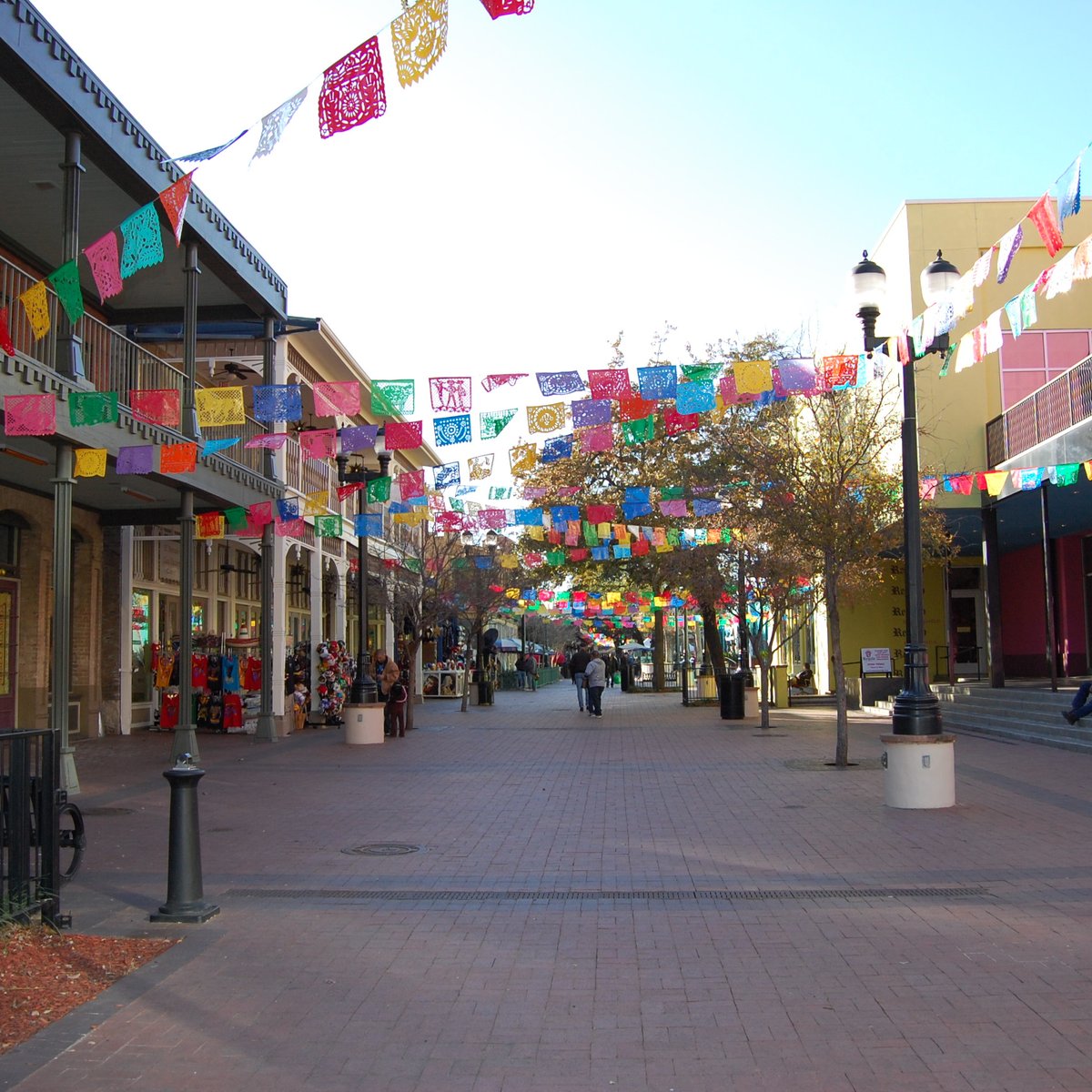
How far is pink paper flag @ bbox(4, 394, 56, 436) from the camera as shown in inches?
465

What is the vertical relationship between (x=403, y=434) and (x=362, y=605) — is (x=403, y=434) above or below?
above

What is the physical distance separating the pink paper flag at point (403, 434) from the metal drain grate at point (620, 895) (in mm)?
9924

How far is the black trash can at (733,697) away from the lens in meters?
26.0

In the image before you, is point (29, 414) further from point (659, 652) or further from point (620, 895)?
point (659, 652)

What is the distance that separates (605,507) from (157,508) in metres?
9.15

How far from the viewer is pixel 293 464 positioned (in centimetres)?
2381

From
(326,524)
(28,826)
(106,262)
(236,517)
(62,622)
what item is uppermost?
(106,262)

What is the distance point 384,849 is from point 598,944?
11.3 ft

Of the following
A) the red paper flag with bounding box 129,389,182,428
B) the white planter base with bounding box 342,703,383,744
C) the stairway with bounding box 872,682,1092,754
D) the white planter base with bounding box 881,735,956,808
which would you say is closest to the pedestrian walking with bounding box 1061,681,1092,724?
the stairway with bounding box 872,682,1092,754

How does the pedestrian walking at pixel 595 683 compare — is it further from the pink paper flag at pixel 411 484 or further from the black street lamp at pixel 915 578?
the black street lamp at pixel 915 578

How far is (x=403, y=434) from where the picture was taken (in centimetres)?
1723

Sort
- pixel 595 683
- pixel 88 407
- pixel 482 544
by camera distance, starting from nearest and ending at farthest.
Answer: pixel 88 407 < pixel 595 683 < pixel 482 544

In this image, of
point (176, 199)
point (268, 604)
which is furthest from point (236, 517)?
point (176, 199)

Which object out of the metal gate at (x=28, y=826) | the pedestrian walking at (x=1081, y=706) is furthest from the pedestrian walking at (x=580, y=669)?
the metal gate at (x=28, y=826)
